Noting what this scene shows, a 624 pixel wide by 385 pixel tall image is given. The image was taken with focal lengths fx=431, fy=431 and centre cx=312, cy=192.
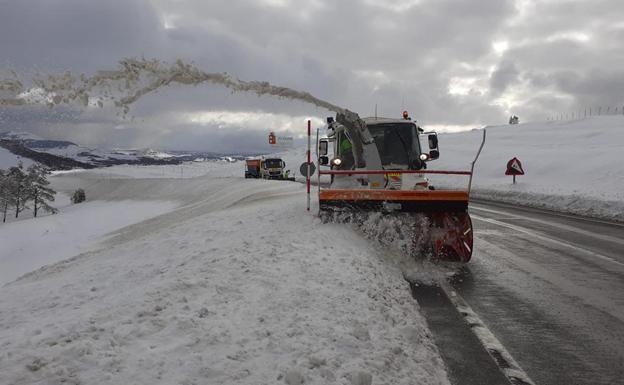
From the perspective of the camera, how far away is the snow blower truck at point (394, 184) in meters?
7.64

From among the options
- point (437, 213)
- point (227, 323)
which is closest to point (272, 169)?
point (437, 213)

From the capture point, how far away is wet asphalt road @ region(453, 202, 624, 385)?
3662mm

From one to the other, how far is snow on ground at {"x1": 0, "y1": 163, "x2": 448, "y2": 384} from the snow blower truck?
1632 mm

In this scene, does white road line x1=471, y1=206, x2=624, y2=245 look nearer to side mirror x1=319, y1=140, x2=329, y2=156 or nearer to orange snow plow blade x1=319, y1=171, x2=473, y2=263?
orange snow plow blade x1=319, y1=171, x2=473, y2=263

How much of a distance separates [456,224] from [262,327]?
5047 millimetres

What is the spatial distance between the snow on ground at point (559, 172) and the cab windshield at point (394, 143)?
8.32 metres

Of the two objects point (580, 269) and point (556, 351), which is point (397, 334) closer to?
point (556, 351)

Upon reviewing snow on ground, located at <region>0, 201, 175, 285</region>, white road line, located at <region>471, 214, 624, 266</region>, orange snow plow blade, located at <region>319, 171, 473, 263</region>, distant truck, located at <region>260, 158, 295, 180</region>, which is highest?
distant truck, located at <region>260, 158, 295, 180</region>

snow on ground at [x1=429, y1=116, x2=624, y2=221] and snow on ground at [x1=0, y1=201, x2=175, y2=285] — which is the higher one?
snow on ground at [x1=429, y1=116, x2=624, y2=221]

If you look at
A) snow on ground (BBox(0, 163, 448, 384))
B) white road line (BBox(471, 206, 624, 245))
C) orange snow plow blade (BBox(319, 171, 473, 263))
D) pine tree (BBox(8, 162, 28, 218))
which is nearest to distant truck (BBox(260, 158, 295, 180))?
white road line (BBox(471, 206, 624, 245))

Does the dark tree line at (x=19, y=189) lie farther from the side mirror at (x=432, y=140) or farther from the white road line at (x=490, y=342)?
the white road line at (x=490, y=342)

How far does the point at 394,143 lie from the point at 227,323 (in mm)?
7251

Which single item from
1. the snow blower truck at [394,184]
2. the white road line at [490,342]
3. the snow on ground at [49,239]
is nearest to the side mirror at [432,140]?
the snow blower truck at [394,184]

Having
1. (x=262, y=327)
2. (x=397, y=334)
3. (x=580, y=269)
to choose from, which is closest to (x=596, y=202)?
(x=580, y=269)
